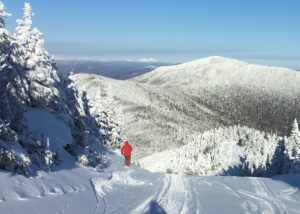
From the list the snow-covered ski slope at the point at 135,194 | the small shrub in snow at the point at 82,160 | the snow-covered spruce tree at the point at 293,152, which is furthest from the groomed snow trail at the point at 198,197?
the snow-covered spruce tree at the point at 293,152

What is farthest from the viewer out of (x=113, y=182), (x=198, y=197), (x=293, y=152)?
(x=293, y=152)

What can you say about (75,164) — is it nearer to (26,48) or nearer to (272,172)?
(26,48)

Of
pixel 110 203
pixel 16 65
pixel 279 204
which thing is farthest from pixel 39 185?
pixel 279 204

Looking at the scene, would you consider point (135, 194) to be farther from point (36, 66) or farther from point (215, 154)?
point (215, 154)

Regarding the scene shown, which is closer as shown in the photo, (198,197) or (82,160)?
(198,197)

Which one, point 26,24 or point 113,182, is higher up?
point 26,24

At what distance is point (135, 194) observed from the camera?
16.6 metres

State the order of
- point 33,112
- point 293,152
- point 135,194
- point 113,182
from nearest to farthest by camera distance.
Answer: point 135,194
point 113,182
point 33,112
point 293,152

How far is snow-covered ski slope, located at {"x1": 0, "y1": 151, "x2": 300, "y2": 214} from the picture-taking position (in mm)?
12734

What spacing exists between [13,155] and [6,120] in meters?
2.33

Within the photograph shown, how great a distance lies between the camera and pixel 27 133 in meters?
17.8

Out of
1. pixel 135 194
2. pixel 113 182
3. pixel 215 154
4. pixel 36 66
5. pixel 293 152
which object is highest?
pixel 36 66

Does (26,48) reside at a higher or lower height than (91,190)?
higher

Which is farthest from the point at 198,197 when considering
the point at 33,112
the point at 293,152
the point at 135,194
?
the point at 293,152
